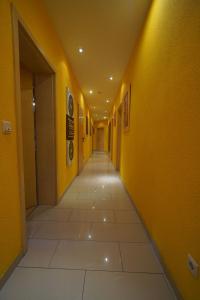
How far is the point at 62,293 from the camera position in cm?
109

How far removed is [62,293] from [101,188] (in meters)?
2.40

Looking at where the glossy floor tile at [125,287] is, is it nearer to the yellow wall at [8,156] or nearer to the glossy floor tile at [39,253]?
the glossy floor tile at [39,253]

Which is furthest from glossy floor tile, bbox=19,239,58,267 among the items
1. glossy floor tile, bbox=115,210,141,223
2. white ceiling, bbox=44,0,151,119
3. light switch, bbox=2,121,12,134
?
white ceiling, bbox=44,0,151,119

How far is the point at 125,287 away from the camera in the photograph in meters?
1.14

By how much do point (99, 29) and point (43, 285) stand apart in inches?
125

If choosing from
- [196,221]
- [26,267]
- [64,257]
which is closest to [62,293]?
[64,257]

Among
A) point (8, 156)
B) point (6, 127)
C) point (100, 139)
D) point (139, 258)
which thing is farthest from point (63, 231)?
point (100, 139)

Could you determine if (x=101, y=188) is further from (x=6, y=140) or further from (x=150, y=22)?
(x=150, y=22)

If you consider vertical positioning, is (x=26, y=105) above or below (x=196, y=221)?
above

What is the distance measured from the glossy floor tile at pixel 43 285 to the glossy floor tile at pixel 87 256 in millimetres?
86

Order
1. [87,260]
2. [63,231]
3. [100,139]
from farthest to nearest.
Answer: [100,139] → [63,231] → [87,260]

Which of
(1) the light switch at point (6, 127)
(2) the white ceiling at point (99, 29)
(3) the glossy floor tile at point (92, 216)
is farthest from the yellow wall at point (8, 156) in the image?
(3) the glossy floor tile at point (92, 216)

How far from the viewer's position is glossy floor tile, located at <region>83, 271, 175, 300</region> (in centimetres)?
108

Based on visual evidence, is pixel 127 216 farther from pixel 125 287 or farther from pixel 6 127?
pixel 6 127
